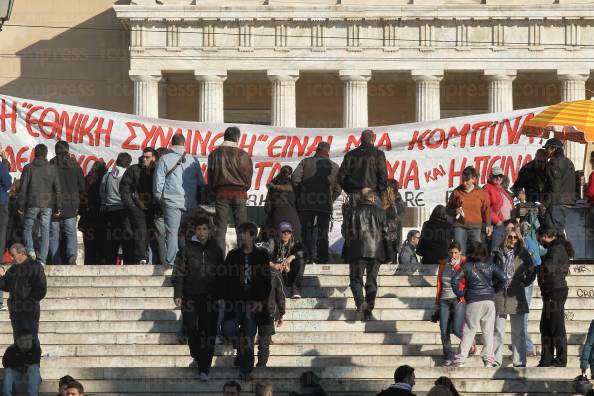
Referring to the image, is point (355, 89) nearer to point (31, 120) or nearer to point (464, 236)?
point (31, 120)

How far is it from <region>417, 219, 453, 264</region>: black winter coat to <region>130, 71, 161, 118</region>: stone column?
33.5 meters

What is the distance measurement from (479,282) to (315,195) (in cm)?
536

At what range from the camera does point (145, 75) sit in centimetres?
6531

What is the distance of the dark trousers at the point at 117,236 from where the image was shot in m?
33.8

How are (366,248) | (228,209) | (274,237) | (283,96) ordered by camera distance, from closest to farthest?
(366,248) < (274,237) < (228,209) < (283,96)

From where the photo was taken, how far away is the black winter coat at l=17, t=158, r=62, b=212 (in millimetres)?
32562

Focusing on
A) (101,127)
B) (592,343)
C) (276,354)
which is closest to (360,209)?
(276,354)

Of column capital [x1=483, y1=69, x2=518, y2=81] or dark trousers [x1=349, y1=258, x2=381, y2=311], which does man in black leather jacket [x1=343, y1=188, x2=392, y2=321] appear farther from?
column capital [x1=483, y1=69, x2=518, y2=81]

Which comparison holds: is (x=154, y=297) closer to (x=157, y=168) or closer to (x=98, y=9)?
(x=157, y=168)

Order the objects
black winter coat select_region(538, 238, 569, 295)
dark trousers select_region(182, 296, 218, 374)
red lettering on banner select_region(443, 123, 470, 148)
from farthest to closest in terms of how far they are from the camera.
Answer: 1. red lettering on banner select_region(443, 123, 470, 148)
2. black winter coat select_region(538, 238, 569, 295)
3. dark trousers select_region(182, 296, 218, 374)

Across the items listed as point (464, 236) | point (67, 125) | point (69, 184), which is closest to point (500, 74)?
point (67, 125)

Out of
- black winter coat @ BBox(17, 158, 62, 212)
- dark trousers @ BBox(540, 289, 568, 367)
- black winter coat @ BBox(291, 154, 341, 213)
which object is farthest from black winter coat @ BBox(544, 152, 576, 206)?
black winter coat @ BBox(17, 158, 62, 212)

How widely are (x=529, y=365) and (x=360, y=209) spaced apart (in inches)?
138

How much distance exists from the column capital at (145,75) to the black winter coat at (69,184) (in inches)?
1246
